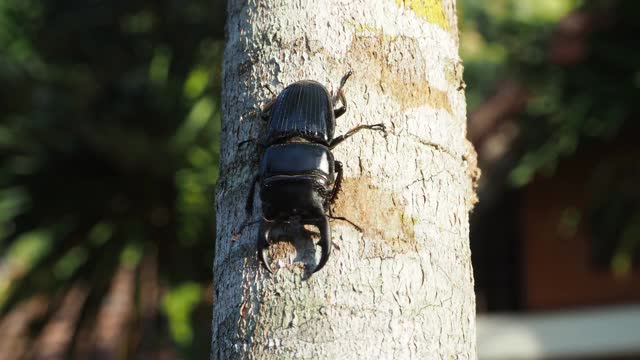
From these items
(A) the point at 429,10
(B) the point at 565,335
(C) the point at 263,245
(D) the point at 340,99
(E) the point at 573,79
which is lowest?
(C) the point at 263,245

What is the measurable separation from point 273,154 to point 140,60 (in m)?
4.10

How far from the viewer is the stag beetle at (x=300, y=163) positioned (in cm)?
166

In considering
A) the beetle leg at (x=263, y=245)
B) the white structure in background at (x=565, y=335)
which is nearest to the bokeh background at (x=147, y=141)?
the white structure in background at (x=565, y=335)

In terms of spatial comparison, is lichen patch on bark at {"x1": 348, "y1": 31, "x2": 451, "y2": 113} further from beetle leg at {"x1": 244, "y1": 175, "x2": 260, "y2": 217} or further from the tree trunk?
beetle leg at {"x1": 244, "y1": 175, "x2": 260, "y2": 217}

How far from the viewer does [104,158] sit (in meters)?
5.75

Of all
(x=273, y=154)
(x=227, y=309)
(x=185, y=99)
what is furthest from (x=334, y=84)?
(x=185, y=99)

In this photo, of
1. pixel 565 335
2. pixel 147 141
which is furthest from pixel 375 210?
pixel 565 335

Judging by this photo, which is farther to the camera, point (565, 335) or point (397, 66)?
point (565, 335)

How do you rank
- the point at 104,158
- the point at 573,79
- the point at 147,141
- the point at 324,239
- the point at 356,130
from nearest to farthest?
the point at 324,239 → the point at 356,130 → the point at 147,141 → the point at 104,158 → the point at 573,79

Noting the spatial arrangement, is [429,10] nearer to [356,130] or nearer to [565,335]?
[356,130]

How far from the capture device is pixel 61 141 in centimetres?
571

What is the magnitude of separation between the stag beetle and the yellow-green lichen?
0.20 meters

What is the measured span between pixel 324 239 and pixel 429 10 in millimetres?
539

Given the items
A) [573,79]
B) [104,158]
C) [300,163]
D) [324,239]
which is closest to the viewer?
[324,239]
